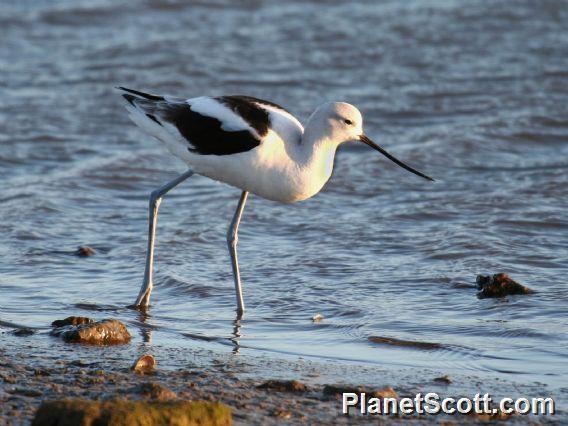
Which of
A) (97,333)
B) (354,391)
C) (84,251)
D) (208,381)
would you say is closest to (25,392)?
(208,381)

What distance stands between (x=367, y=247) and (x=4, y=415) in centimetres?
407

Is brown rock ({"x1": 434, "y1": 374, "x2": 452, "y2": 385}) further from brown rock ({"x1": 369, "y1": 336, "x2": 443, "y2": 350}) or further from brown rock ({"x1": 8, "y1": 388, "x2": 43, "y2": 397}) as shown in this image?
brown rock ({"x1": 8, "y1": 388, "x2": 43, "y2": 397})

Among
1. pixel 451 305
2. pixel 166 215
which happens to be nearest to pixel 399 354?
pixel 451 305

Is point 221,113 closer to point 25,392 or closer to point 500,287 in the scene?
point 500,287

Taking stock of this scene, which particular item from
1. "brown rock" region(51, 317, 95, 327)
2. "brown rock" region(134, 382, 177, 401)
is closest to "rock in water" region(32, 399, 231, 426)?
"brown rock" region(134, 382, 177, 401)

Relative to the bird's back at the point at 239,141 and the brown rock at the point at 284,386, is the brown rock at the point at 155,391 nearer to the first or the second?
the brown rock at the point at 284,386

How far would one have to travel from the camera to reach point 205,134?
6.79 meters

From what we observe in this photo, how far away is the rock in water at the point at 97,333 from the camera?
597 centimetres

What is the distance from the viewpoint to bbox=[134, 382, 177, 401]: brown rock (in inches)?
194

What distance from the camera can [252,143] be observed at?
21.6 feet

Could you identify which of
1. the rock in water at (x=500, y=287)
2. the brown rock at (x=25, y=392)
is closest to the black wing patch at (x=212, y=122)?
the rock in water at (x=500, y=287)

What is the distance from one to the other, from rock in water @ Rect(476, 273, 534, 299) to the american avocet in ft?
3.85

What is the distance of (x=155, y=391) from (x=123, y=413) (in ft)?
2.21

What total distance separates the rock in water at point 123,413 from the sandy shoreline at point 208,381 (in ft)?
1.06
